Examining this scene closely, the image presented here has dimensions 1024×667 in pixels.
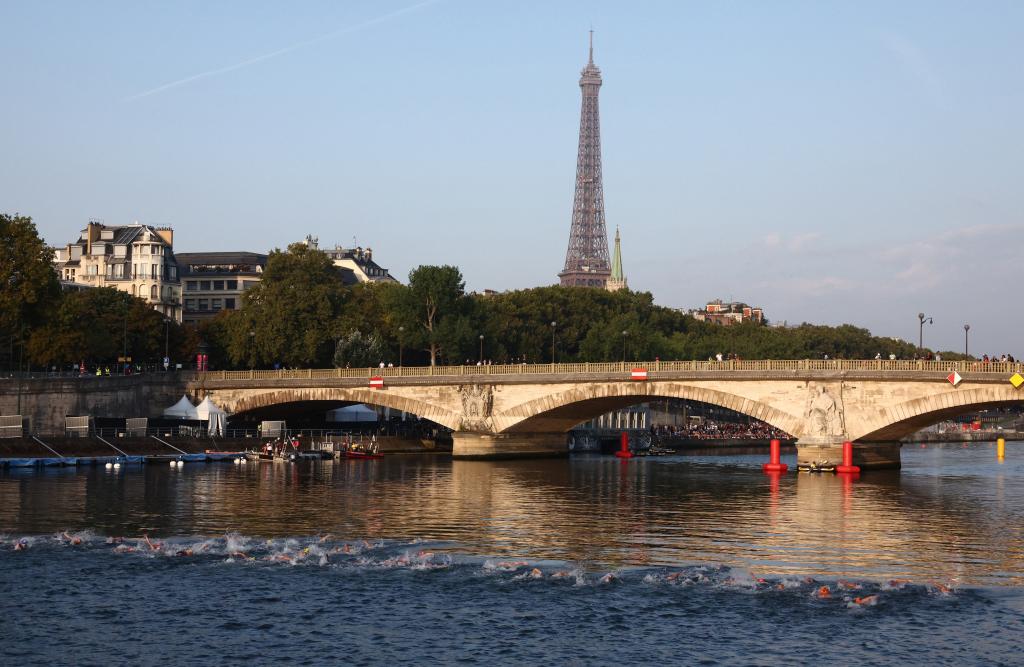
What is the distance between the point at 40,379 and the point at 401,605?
2602 inches

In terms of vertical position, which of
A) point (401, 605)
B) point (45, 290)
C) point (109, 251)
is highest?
point (109, 251)

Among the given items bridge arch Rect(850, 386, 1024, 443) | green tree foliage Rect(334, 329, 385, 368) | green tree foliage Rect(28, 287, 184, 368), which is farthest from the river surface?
green tree foliage Rect(334, 329, 385, 368)

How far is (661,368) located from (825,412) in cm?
1259

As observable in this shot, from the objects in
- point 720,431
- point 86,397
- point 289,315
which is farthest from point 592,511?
point 720,431

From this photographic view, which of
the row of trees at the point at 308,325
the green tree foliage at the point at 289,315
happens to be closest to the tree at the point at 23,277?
the row of trees at the point at 308,325

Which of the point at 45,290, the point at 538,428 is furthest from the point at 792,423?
the point at 45,290

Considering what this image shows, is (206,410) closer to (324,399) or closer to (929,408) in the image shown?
(324,399)

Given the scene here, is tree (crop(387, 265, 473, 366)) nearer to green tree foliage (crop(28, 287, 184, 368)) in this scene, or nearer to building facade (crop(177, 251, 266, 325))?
green tree foliage (crop(28, 287, 184, 368))

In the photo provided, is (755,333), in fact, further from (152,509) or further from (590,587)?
(590,587)

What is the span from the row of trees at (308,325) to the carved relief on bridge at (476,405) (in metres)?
24.8

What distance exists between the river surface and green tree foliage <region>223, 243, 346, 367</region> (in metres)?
53.9

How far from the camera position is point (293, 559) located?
4216 cm

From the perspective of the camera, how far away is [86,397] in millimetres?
97938

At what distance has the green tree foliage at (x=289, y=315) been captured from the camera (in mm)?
122000
